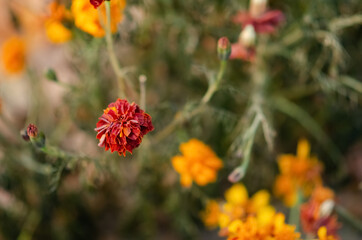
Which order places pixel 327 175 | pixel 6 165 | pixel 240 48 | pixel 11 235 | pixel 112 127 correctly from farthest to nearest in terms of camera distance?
pixel 327 175, pixel 11 235, pixel 6 165, pixel 240 48, pixel 112 127

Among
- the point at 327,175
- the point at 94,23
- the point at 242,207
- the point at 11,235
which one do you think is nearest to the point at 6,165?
the point at 11,235

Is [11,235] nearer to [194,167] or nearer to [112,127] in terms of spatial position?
[194,167]

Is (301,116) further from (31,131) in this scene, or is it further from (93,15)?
(31,131)

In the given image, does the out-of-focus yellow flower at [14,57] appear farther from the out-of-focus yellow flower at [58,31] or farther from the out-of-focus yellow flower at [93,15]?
the out-of-focus yellow flower at [93,15]

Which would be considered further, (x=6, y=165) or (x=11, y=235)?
(x=11, y=235)

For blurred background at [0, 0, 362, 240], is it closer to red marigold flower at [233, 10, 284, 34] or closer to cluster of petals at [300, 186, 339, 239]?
red marigold flower at [233, 10, 284, 34]

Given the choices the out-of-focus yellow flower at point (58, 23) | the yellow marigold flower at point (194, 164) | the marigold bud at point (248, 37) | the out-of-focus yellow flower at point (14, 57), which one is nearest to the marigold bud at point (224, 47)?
the marigold bud at point (248, 37)

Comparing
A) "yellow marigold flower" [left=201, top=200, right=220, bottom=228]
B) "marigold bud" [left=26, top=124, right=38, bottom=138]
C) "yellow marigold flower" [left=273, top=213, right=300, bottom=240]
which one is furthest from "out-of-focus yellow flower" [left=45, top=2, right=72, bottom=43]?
"yellow marigold flower" [left=273, top=213, right=300, bottom=240]
